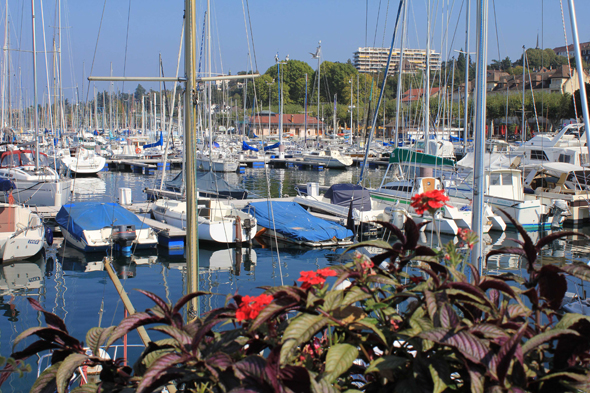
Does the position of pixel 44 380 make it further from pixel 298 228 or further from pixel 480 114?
pixel 298 228

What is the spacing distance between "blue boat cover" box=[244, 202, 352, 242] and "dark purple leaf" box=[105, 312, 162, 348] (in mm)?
17275

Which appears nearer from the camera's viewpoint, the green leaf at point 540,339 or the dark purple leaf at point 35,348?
the green leaf at point 540,339

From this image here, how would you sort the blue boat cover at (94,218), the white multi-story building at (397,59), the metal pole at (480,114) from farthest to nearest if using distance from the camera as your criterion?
1. the white multi-story building at (397,59)
2. the blue boat cover at (94,218)
3. the metal pole at (480,114)

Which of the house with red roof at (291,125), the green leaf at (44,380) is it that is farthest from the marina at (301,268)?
the house with red roof at (291,125)

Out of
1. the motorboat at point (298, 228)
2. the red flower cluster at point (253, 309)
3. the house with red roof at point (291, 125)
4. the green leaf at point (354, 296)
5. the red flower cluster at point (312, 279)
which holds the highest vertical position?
the house with red roof at point (291, 125)

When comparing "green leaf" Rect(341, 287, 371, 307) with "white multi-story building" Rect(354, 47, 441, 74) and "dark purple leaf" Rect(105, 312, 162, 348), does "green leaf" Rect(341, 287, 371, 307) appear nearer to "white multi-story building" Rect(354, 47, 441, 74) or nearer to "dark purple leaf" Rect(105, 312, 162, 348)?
"dark purple leaf" Rect(105, 312, 162, 348)

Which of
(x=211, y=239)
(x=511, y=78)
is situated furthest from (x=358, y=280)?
(x=511, y=78)

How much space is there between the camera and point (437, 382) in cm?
220

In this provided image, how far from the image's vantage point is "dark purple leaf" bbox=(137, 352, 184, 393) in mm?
2215

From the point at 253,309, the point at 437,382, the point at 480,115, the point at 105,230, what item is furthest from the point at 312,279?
the point at 105,230

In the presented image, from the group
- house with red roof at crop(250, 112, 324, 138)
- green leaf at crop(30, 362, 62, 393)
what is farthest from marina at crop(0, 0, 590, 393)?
house with red roof at crop(250, 112, 324, 138)

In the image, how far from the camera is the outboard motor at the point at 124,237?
60.4 ft

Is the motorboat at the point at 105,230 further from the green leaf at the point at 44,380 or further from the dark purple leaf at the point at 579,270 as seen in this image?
the dark purple leaf at the point at 579,270

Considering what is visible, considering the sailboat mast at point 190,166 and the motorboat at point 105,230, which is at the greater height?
the sailboat mast at point 190,166
